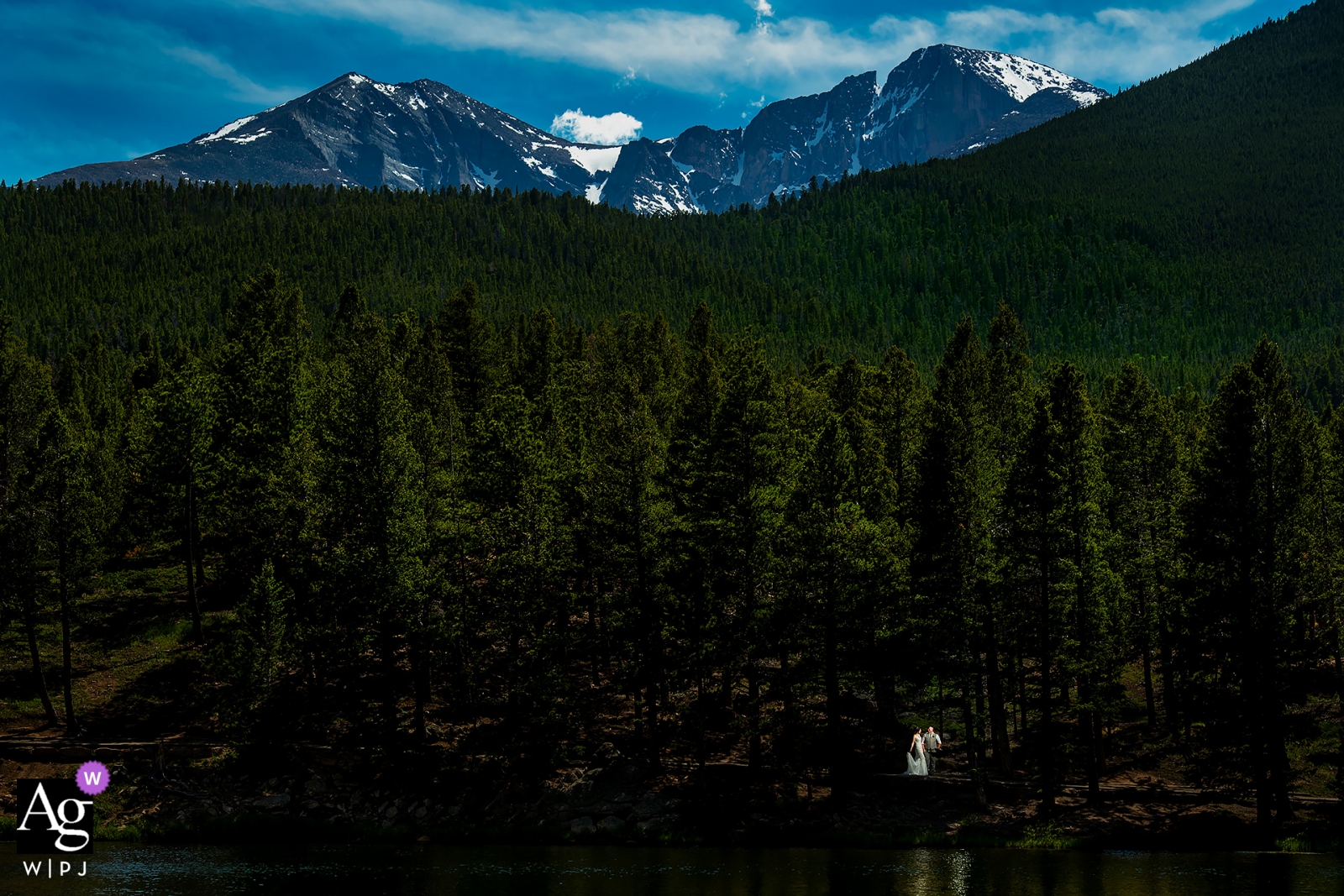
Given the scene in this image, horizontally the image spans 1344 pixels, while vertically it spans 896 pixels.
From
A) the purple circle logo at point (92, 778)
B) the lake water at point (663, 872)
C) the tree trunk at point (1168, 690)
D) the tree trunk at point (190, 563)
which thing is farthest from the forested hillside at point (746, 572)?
the lake water at point (663, 872)

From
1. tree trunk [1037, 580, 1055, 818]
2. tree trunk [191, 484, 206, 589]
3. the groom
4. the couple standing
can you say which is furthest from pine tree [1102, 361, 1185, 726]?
tree trunk [191, 484, 206, 589]

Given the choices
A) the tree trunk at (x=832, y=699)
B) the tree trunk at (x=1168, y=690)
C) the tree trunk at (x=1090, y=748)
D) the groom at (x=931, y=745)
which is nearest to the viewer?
the tree trunk at (x=1090, y=748)

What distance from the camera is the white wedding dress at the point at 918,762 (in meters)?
38.8

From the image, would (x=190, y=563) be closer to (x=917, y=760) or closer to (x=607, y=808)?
(x=607, y=808)

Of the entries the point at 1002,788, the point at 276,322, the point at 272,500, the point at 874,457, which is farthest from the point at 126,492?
the point at 1002,788

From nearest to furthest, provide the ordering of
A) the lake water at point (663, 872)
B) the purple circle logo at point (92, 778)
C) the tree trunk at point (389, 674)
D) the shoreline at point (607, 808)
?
1. the lake water at point (663, 872)
2. the shoreline at point (607, 808)
3. the purple circle logo at point (92, 778)
4. the tree trunk at point (389, 674)

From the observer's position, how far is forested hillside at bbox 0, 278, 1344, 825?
35.4m

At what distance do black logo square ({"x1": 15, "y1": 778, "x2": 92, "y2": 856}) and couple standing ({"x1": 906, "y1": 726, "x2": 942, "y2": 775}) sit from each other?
31.3 meters

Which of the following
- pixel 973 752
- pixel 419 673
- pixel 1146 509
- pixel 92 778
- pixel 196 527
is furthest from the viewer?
pixel 196 527

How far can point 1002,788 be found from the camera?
38.4 m

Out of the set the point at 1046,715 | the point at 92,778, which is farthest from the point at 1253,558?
the point at 92,778

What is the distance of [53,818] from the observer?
35.8 meters

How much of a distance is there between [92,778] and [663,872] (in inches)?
930

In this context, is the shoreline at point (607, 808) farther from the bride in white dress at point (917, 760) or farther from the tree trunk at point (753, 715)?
the tree trunk at point (753, 715)
